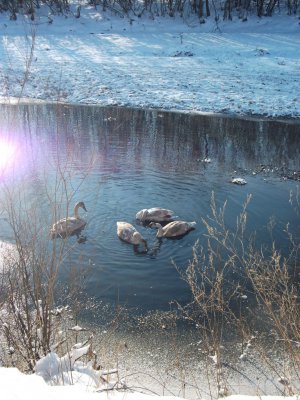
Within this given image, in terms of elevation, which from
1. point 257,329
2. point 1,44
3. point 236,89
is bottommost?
point 257,329

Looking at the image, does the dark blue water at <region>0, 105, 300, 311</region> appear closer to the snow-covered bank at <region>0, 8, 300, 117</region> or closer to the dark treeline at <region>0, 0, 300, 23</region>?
the snow-covered bank at <region>0, 8, 300, 117</region>

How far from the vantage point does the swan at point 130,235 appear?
23.7 feet

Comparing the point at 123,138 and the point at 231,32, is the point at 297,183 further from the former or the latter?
the point at 231,32

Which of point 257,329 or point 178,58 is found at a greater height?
point 178,58

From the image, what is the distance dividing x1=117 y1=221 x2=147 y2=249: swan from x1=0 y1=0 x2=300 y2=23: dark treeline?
81.5 feet

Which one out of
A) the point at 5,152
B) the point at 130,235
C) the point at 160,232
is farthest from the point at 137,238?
the point at 5,152

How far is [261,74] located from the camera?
69.1ft

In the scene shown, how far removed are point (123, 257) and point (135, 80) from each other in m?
15.1

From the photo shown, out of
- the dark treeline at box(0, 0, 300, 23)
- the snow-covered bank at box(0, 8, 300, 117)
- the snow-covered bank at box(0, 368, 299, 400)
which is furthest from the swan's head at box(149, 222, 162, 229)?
the dark treeline at box(0, 0, 300, 23)

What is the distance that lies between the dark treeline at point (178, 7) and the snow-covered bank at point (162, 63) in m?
0.64

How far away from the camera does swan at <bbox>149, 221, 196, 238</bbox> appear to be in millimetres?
7512

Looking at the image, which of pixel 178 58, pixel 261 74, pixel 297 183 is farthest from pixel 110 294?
pixel 178 58

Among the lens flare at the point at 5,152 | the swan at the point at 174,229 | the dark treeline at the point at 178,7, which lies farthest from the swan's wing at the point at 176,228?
the dark treeline at the point at 178,7

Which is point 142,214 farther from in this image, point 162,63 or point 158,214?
point 162,63
